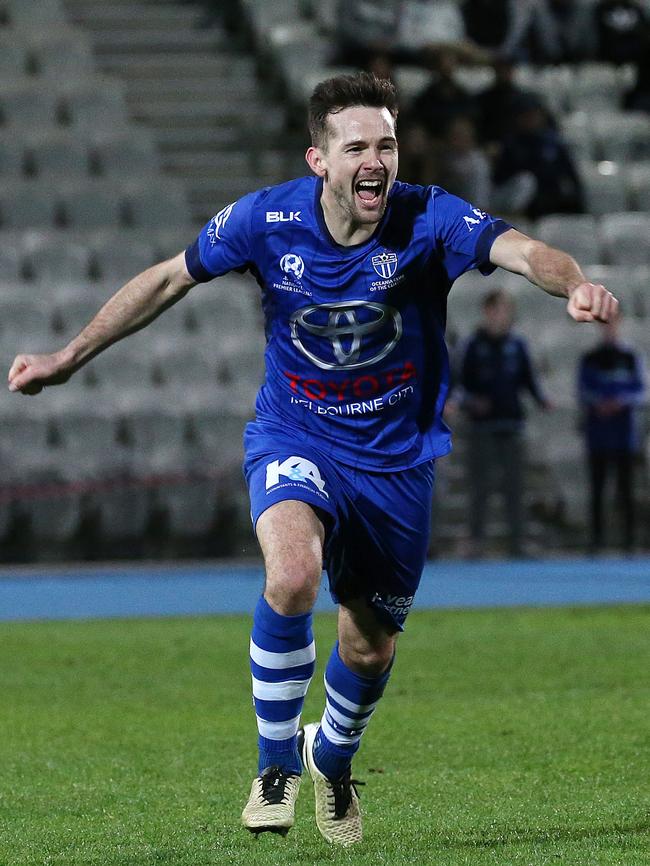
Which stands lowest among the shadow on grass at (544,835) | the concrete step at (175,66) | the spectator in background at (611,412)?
the spectator in background at (611,412)

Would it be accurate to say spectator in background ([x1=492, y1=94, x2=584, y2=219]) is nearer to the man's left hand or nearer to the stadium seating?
the stadium seating

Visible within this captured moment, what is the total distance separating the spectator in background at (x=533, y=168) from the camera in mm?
17906

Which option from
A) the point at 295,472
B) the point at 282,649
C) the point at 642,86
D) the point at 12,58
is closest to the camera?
the point at 282,649

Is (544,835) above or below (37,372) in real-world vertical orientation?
below

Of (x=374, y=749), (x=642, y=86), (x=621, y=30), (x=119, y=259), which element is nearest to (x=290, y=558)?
(x=374, y=749)

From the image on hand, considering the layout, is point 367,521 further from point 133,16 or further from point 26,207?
point 133,16

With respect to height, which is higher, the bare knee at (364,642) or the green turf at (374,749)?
the bare knee at (364,642)

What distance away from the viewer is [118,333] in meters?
5.45

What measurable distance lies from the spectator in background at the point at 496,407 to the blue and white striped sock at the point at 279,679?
32.6 ft

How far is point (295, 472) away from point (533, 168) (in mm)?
13409

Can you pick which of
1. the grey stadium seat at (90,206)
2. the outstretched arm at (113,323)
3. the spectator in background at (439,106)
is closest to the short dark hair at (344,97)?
the outstretched arm at (113,323)

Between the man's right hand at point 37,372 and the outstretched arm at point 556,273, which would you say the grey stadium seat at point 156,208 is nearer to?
the man's right hand at point 37,372

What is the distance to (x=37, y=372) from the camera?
538 centimetres

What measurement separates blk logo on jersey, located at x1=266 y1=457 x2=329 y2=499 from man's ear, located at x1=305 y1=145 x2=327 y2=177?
0.89m
